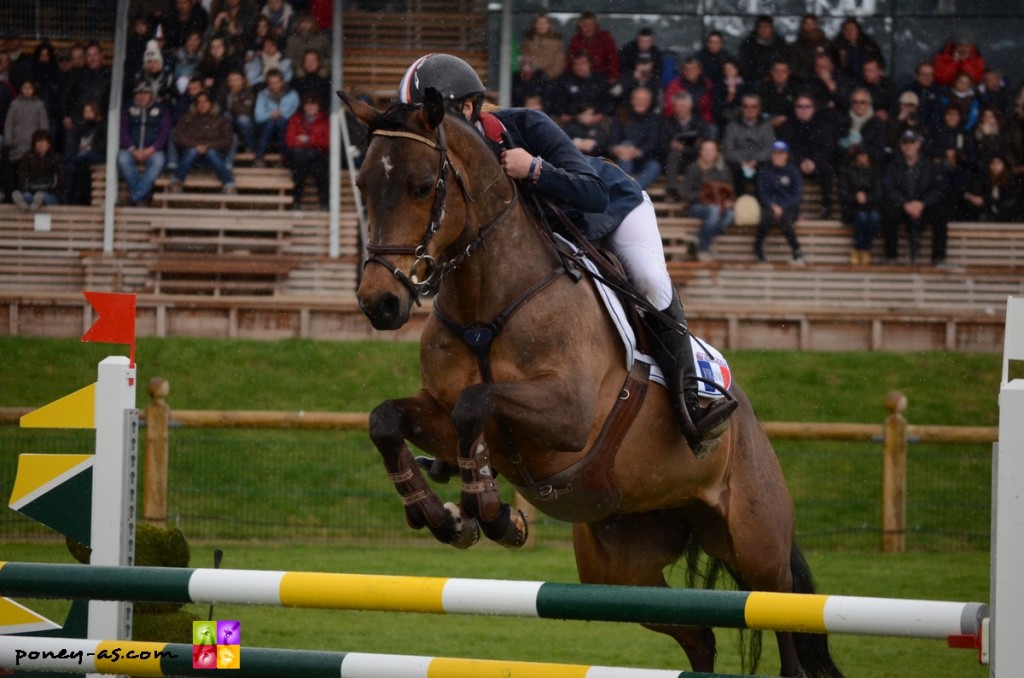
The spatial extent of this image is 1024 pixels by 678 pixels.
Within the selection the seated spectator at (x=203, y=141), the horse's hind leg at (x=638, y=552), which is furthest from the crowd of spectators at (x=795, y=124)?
the horse's hind leg at (x=638, y=552)

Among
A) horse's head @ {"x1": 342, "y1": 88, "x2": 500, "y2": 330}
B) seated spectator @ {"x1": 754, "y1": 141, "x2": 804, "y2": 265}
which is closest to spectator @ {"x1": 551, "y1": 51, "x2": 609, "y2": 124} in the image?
seated spectator @ {"x1": 754, "y1": 141, "x2": 804, "y2": 265}

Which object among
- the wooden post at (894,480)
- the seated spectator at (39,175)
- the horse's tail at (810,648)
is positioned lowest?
the wooden post at (894,480)

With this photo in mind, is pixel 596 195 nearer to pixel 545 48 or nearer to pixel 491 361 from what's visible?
pixel 491 361

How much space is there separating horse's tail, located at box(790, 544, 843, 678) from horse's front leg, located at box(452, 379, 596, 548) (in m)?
1.51

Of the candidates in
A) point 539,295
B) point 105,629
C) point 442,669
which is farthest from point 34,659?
point 539,295

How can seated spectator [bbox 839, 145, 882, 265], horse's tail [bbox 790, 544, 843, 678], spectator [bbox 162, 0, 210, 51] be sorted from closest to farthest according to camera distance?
horse's tail [bbox 790, 544, 843, 678], seated spectator [bbox 839, 145, 882, 265], spectator [bbox 162, 0, 210, 51]

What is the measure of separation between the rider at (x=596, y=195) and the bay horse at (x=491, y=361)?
9 centimetres

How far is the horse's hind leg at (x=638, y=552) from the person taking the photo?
481 centimetres

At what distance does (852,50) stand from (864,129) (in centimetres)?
112

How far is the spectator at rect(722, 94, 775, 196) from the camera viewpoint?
547 inches

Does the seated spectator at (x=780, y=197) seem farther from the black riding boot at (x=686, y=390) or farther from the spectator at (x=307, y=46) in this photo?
the black riding boot at (x=686, y=390)

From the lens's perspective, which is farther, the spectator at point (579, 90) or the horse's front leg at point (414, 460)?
the spectator at point (579, 90)

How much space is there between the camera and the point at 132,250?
14.4 m

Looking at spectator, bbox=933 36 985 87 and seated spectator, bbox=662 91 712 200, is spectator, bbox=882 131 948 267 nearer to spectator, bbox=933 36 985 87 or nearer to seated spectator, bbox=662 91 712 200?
spectator, bbox=933 36 985 87
